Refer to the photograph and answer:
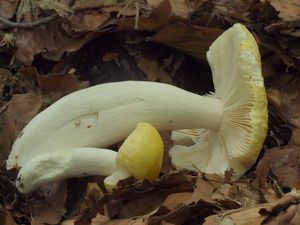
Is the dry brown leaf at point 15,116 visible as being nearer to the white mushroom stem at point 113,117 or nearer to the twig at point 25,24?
the white mushroom stem at point 113,117

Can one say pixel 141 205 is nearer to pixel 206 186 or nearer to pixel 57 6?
Answer: pixel 206 186

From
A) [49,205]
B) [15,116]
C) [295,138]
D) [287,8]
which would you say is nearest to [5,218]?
[49,205]

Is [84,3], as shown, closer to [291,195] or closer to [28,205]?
[28,205]

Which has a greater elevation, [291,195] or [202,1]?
[202,1]

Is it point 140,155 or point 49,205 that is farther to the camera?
point 49,205

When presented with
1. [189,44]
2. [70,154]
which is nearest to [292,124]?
[189,44]

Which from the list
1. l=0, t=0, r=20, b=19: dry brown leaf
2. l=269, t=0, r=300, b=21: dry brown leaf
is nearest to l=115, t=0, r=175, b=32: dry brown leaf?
l=269, t=0, r=300, b=21: dry brown leaf

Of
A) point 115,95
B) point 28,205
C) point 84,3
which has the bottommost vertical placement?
point 28,205

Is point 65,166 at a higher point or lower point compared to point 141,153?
lower
